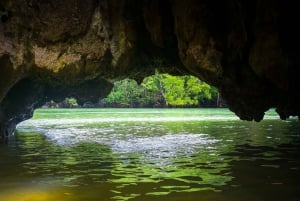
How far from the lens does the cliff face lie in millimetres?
12461

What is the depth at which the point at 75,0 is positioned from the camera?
530 inches

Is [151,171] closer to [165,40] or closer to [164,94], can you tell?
[165,40]

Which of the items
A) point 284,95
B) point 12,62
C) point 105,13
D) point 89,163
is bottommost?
point 89,163

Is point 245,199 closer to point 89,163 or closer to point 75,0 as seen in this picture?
point 89,163

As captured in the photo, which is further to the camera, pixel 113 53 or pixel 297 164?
pixel 113 53

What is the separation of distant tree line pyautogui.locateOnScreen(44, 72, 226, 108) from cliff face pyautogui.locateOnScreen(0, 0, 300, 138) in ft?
145

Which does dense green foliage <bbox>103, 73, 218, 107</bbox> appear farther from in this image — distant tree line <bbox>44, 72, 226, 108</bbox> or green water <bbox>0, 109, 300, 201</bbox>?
green water <bbox>0, 109, 300, 201</bbox>

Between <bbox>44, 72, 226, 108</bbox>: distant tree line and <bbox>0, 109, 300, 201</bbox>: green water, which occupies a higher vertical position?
<bbox>44, 72, 226, 108</bbox>: distant tree line

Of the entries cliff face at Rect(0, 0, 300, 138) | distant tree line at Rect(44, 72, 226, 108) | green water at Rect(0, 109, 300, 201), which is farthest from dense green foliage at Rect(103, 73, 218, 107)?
green water at Rect(0, 109, 300, 201)

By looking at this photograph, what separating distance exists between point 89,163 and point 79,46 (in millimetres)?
4262

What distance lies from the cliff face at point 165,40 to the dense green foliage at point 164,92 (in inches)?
1874

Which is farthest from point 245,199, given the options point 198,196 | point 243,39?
point 243,39

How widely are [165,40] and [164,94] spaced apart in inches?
2180

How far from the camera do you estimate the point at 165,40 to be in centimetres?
1492
